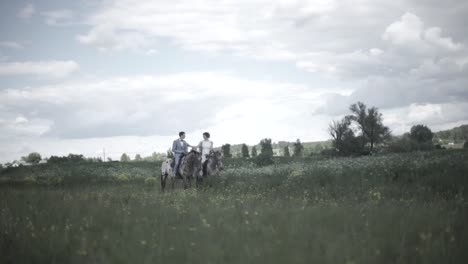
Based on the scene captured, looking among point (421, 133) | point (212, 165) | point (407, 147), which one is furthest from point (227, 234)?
point (421, 133)

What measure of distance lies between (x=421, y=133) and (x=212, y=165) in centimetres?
8152

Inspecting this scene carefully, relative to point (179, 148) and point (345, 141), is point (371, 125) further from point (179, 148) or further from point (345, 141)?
point (179, 148)

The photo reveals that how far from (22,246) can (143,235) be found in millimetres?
1981

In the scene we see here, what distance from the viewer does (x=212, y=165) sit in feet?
72.7

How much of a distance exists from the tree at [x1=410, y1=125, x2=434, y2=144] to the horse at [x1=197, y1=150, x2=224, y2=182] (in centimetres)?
7867

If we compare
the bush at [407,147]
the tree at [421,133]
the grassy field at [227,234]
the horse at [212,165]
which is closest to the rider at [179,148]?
the horse at [212,165]

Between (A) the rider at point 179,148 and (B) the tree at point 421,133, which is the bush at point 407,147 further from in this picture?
(A) the rider at point 179,148

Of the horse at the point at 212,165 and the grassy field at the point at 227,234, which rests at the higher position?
the horse at the point at 212,165

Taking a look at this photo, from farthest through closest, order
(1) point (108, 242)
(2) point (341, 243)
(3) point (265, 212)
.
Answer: (3) point (265, 212) < (1) point (108, 242) < (2) point (341, 243)

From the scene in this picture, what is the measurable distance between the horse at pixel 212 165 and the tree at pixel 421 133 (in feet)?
258

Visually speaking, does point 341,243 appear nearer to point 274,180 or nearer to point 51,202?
point 51,202

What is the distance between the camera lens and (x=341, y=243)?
21.5 feet

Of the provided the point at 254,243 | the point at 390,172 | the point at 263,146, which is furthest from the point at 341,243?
Answer: the point at 263,146

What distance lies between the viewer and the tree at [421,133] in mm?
91000
